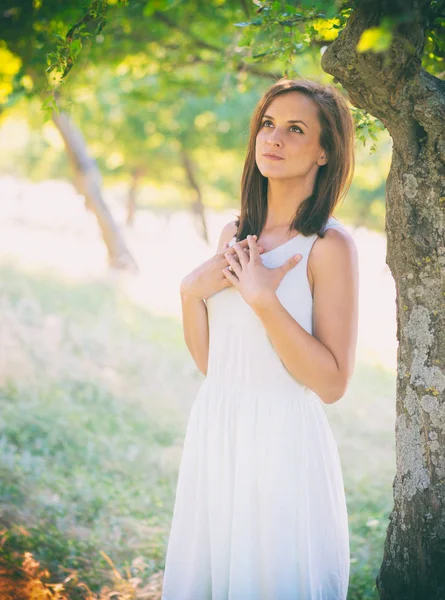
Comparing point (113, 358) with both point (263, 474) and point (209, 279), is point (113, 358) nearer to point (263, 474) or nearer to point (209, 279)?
point (209, 279)

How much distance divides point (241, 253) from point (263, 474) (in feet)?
2.90

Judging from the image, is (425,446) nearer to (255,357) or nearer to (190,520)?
(255,357)

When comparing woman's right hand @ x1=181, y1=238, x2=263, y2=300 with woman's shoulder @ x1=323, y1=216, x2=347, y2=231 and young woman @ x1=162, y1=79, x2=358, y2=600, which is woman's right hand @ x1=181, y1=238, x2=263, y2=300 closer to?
young woman @ x1=162, y1=79, x2=358, y2=600

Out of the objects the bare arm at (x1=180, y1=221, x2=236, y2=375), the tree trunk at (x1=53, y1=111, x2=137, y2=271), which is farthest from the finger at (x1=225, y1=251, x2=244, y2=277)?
the tree trunk at (x1=53, y1=111, x2=137, y2=271)

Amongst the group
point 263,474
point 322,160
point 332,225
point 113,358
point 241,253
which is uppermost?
point 113,358

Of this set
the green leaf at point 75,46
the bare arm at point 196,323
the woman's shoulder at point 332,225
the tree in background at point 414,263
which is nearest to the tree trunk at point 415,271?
the tree in background at point 414,263

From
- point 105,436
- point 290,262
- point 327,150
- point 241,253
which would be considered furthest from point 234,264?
point 105,436

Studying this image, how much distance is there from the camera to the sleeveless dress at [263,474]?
7.96 feet

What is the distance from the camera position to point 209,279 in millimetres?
2580

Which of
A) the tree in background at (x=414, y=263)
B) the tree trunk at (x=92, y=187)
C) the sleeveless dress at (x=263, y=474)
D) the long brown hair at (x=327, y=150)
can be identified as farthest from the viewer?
the tree trunk at (x=92, y=187)

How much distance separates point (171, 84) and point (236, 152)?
10.1m

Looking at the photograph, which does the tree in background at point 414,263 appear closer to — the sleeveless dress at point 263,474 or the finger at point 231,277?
the sleeveless dress at point 263,474

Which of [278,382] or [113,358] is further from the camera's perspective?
[113,358]

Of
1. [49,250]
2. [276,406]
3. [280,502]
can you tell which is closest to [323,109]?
[276,406]
